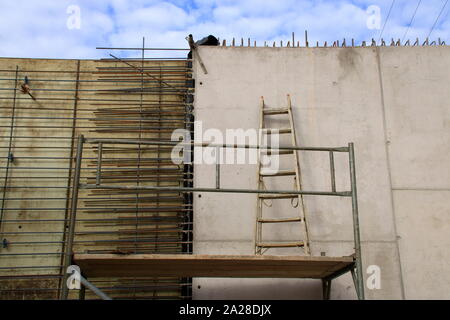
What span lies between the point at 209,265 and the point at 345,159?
105 inches

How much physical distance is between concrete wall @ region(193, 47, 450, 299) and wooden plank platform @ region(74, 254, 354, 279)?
Answer: 0.90m

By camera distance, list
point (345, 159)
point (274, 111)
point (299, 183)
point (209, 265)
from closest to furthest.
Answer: point (209, 265), point (299, 183), point (345, 159), point (274, 111)

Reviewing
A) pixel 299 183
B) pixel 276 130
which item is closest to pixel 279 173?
pixel 299 183

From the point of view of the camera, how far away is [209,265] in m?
5.08

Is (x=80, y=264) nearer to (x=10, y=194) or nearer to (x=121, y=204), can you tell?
(x=121, y=204)

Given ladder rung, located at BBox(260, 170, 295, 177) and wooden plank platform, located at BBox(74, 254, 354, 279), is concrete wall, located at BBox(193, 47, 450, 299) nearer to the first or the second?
ladder rung, located at BBox(260, 170, 295, 177)

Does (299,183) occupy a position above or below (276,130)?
below

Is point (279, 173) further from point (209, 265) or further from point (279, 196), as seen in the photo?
point (209, 265)

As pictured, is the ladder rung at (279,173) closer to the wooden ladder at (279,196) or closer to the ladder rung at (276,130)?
the wooden ladder at (279,196)

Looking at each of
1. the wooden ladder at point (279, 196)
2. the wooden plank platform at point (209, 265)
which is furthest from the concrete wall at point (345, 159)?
the wooden plank platform at point (209, 265)

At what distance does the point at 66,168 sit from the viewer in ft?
23.0

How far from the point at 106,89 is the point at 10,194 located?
1.91 meters

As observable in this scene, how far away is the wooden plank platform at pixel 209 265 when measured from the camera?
15.4 feet

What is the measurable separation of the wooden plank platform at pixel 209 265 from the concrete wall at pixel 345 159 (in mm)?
898
